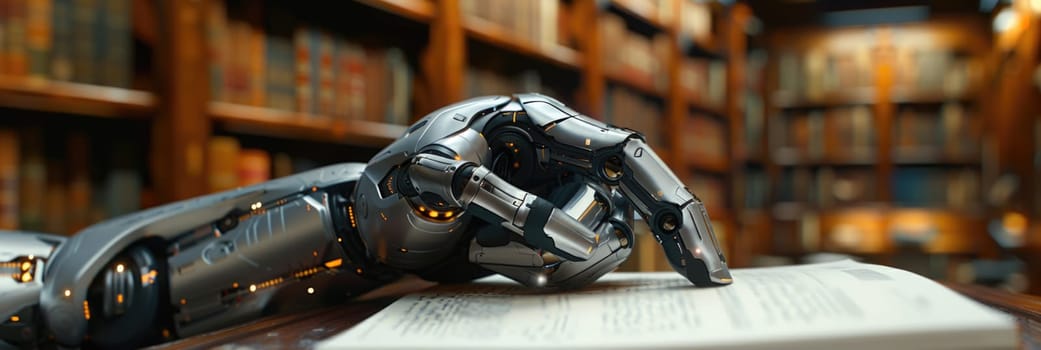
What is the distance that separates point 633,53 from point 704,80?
84cm

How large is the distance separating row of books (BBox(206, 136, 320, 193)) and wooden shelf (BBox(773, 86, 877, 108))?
3097 millimetres

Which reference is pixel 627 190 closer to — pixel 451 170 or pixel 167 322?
pixel 451 170

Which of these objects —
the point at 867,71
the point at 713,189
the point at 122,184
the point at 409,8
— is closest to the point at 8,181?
the point at 122,184

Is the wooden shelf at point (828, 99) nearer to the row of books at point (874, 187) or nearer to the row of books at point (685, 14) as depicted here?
the row of books at point (874, 187)

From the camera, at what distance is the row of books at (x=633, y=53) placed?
7.92 feet

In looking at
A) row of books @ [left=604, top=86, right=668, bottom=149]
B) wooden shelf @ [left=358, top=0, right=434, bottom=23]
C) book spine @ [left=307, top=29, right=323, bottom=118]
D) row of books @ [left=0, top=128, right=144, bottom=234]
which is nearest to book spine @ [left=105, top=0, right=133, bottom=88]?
row of books @ [left=0, top=128, right=144, bottom=234]

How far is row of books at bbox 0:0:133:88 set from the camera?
1.01m

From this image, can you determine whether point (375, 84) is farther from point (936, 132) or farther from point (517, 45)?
point (936, 132)

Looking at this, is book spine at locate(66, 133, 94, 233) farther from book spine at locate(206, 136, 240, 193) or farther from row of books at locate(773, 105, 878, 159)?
row of books at locate(773, 105, 878, 159)

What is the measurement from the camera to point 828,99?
3775mm

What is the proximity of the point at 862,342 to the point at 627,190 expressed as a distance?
0.92 feet

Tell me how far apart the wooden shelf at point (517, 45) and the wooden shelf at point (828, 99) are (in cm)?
204

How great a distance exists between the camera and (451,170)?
23.2 inches

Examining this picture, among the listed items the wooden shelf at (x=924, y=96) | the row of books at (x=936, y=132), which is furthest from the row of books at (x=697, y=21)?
the row of books at (x=936, y=132)
